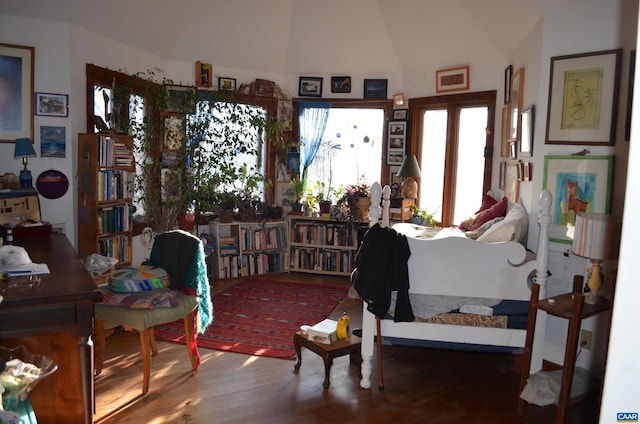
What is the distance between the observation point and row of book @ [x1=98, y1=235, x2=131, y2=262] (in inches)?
183

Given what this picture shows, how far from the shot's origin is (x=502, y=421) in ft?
9.39

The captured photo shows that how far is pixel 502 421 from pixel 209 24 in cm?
498

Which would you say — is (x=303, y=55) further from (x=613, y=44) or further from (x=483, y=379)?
(x=483, y=379)

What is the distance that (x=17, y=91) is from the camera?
420cm

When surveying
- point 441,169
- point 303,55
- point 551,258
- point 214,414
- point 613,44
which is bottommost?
point 214,414

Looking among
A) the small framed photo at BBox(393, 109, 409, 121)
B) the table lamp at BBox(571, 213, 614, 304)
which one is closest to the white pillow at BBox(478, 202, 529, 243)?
the table lamp at BBox(571, 213, 614, 304)

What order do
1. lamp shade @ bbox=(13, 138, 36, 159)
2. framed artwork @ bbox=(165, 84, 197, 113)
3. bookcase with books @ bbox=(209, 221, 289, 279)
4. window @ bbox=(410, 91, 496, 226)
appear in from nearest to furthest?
lamp shade @ bbox=(13, 138, 36, 159), framed artwork @ bbox=(165, 84, 197, 113), window @ bbox=(410, 91, 496, 226), bookcase with books @ bbox=(209, 221, 289, 279)

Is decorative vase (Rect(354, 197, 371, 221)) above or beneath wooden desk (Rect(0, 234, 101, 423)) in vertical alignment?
above

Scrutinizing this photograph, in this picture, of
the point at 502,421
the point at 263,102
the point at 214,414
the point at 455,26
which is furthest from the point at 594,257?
the point at 263,102

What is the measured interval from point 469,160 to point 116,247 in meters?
3.87

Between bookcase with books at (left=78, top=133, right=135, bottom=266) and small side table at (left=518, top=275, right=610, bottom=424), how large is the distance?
359 cm

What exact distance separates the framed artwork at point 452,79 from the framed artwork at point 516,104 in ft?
3.09

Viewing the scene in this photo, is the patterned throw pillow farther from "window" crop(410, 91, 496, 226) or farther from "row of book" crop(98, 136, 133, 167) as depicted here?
"window" crop(410, 91, 496, 226)

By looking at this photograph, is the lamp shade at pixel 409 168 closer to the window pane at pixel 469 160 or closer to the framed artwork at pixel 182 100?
the window pane at pixel 469 160
